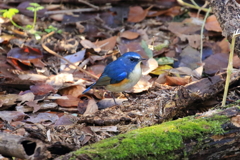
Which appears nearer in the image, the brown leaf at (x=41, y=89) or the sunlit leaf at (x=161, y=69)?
the brown leaf at (x=41, y=89)

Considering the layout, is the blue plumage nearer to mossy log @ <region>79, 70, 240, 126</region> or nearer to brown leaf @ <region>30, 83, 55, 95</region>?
mossy log @ <region>79, 70, 240, 126</region>

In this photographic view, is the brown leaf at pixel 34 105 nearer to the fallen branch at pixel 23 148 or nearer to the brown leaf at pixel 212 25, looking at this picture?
the fallen branch at pixel 23 148

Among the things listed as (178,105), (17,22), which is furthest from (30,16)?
(178,105)

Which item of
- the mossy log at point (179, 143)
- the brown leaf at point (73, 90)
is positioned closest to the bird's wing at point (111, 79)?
the brown leaf at point (73, 90)

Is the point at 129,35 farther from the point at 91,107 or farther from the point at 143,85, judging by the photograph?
the point at 91,107

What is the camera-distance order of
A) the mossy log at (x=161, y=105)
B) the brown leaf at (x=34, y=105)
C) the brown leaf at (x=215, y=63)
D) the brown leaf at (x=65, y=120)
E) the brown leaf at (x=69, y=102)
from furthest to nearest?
the brown leaf at (x=215, y=63)
the brown leaf at (x=69, y=102)
the brown leaf at (x=34, y=105)
the brown leaf at (x=65, y=120)
the mossy log at (x=161, y=105)

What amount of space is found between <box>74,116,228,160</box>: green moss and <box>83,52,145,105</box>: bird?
1672 millimetres

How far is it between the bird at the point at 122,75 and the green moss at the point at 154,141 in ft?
5.49

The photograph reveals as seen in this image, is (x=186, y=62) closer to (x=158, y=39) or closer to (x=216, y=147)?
(x=158, y=39)

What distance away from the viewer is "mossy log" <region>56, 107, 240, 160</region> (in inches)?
118

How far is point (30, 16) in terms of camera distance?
7.43m

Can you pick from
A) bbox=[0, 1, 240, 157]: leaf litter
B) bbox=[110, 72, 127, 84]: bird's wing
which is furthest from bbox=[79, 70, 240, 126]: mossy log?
bbox=[110, 72, 127, 84]: bird's wing

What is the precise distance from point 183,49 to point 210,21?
113 centimetres

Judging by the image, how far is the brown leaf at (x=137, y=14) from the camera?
759 cm
